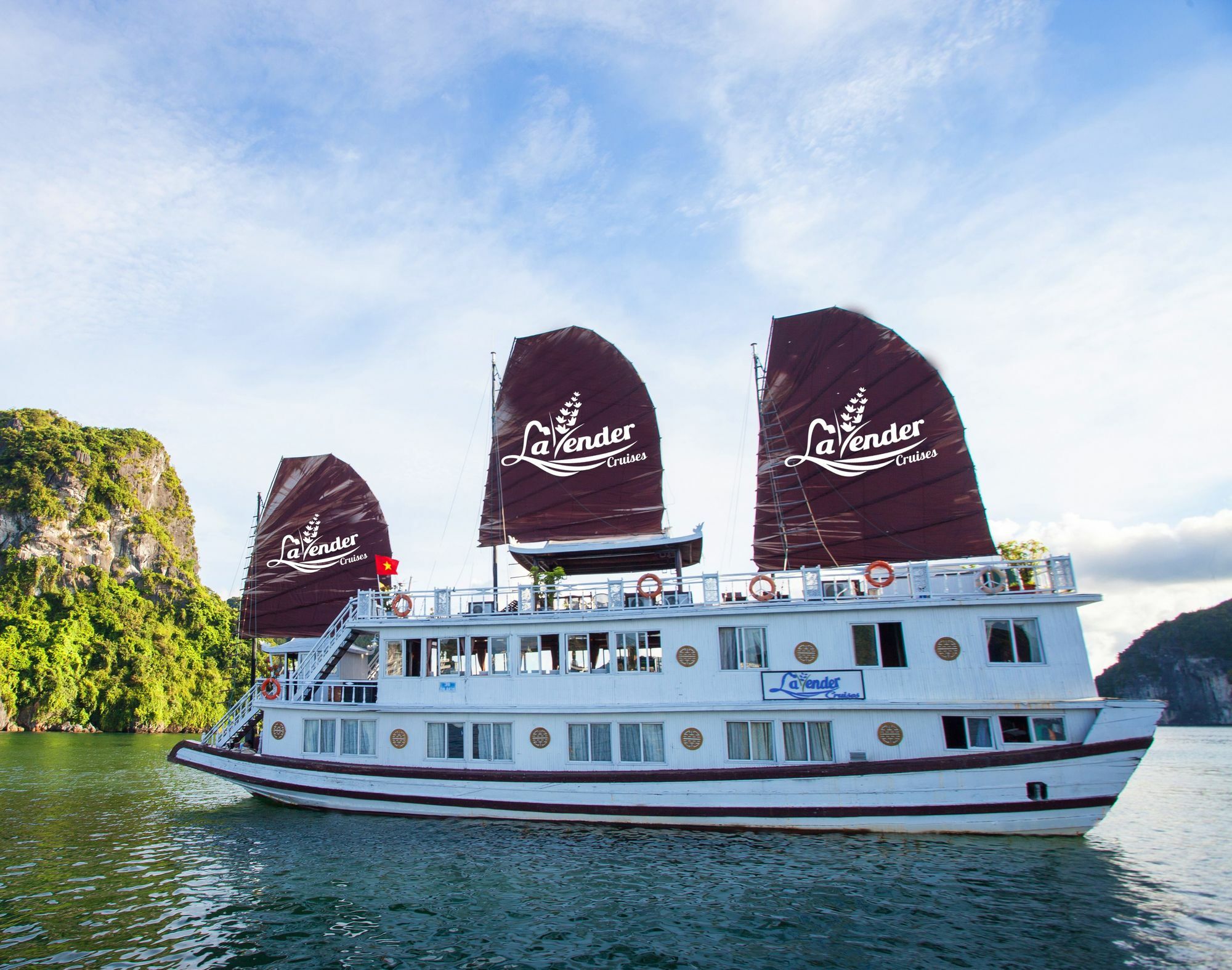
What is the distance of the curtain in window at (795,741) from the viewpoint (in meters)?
13.6

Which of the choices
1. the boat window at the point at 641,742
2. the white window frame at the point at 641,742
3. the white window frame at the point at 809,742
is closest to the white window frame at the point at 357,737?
the white window frame at the point at 641,742

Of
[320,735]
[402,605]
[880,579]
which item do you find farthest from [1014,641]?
[320,735]

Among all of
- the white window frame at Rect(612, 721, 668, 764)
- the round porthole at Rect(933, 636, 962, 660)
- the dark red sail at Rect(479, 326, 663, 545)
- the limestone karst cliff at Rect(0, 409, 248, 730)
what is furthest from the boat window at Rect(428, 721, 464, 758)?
the limestone karst cliff at Rect(0, 409, 248, 730)

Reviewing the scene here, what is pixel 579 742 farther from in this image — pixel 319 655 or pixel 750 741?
pixel 319 655

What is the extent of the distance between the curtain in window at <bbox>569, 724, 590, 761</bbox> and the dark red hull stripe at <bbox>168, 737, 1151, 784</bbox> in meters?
0.39

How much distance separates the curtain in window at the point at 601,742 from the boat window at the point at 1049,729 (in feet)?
25.3

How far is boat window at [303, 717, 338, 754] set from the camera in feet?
53.3

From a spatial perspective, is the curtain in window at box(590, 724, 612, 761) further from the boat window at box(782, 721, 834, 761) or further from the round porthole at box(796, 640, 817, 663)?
the round porthole at box(796, 640, 817, 663)

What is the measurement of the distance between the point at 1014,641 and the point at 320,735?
14.5 m

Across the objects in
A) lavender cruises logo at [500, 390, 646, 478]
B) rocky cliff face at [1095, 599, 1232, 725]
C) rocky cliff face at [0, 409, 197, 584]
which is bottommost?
rocky cliff face at [1095, 599, 1232, 725]

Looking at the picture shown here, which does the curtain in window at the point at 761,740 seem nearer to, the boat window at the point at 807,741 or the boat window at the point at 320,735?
the boat window at the point at 807,741

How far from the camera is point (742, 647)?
1441 centimetres

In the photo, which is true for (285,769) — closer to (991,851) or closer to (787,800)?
(787,800)

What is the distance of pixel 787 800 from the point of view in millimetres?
13086
